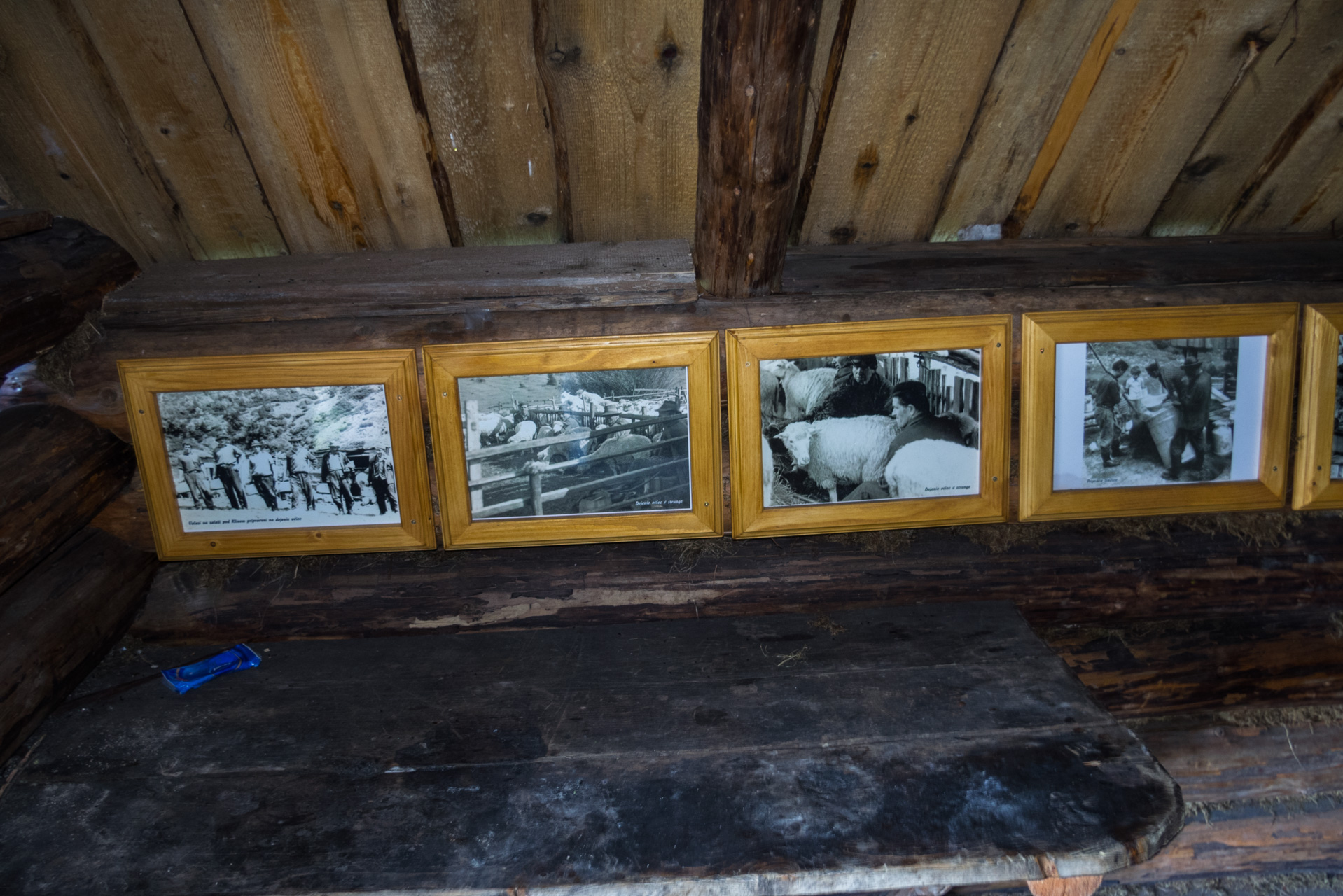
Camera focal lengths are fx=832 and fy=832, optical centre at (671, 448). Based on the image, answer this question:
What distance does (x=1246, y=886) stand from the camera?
2.88 metres

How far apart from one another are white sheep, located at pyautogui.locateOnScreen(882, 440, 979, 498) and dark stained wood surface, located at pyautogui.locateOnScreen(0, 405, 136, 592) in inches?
84.9

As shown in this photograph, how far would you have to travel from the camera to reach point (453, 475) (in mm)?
2316

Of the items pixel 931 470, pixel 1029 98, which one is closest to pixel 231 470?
pixel 931 470

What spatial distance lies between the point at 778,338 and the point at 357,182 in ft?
4.05

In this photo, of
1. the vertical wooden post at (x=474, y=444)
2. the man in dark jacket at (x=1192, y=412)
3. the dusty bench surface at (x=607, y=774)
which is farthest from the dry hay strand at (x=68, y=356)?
the man in dark jacket at (x=1192, y=412)

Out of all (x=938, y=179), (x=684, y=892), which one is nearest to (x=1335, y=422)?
(x=938, y=179)

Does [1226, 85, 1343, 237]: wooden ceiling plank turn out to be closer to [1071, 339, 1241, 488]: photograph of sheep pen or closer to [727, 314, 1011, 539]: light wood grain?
[1071, 339, 1241, 488]: photograph of sheep pen

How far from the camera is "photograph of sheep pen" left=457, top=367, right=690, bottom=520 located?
90.2 inches

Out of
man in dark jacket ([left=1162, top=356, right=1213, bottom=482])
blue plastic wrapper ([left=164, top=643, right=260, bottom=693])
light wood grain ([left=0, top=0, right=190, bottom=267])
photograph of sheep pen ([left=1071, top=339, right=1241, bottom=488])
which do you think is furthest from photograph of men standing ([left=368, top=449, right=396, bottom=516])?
man in dark jacket ([left=1162, top=356, right=1213, bottom=482])

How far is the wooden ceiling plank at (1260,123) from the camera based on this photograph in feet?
6.94

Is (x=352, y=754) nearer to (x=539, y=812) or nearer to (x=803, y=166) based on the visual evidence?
(x=539, y=812)

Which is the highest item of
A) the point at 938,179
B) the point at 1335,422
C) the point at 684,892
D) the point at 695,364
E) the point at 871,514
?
the point at 938,179

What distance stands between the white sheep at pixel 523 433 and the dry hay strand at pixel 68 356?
115 cm

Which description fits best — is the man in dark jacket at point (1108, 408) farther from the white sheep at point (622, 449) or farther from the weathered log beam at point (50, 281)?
the weathered log beam at point (50, 281)
